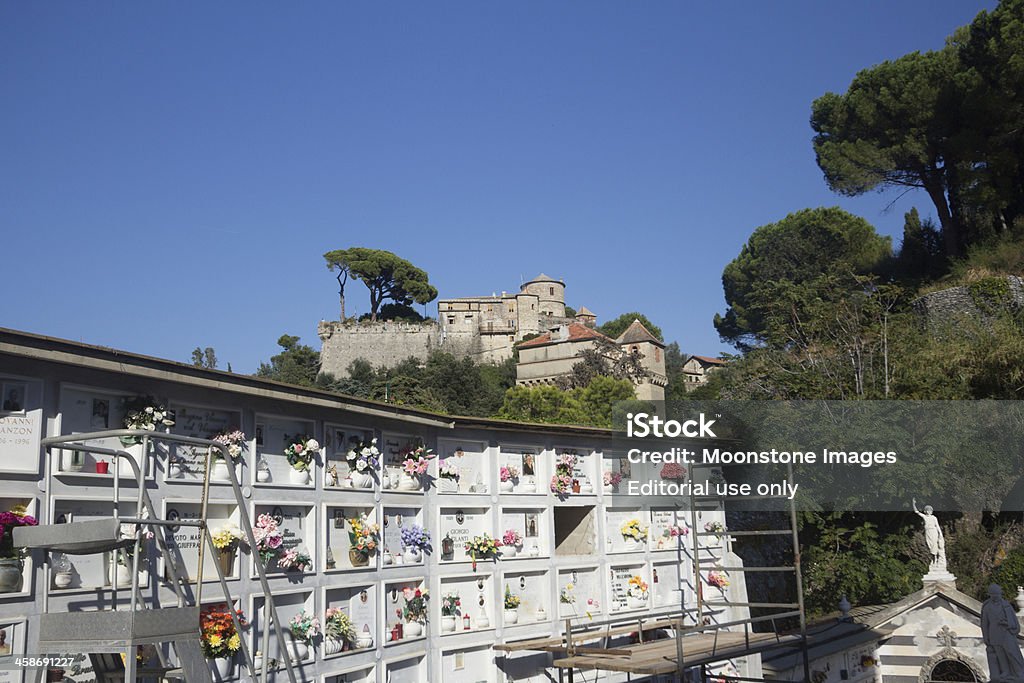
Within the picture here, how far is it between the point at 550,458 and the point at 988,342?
46.2 ft

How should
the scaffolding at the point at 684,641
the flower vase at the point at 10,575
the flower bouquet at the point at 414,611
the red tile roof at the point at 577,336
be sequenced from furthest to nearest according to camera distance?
1. the red tile roof at the point at 577,336
2. the flower bouquet at the point at 414,611
3. the scaffolding at the point at 684,641
4. the flower vase at the point at 10,575

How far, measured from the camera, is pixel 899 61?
35094 millimetres

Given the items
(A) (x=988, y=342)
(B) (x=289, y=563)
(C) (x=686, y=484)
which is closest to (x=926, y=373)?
(A) (x=988, y=342)

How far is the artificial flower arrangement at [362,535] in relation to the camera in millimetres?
10203

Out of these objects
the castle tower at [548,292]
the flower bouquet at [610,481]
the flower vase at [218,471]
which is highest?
the castle tower at [548,292]

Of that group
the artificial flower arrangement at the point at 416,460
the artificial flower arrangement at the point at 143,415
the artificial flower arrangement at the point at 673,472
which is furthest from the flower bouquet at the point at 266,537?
the artificial flower arrangement at the point at 673,472

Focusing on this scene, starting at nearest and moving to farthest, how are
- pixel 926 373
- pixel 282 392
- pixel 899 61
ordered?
pixel 282 392, pixel 926 373, pixel 899 61

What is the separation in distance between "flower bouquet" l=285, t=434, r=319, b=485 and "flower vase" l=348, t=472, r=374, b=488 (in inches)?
29.1

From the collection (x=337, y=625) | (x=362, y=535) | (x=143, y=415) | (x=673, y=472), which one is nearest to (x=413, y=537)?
(x=362, y=535)

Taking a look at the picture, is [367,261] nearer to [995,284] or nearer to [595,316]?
[595,316]

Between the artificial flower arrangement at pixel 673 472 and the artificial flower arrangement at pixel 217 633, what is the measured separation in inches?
309

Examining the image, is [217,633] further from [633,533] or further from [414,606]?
[633,533]

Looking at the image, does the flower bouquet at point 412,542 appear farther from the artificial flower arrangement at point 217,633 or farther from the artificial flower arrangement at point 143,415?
the artificial flower arrangement at point 143,415

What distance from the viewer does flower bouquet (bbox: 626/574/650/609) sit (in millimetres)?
13547
